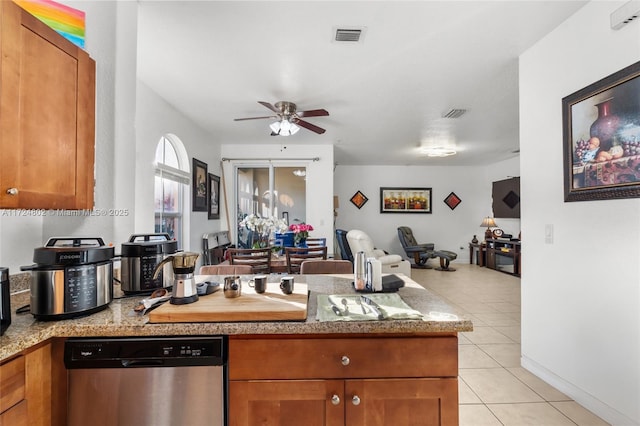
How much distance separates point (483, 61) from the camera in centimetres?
265

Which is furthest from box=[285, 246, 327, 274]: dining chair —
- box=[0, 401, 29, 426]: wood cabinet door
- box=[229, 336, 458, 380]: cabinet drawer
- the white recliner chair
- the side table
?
the side table

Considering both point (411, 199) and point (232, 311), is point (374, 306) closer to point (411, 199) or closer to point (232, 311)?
point (232, 311)

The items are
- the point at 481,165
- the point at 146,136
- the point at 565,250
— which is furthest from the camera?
the point at 481,165

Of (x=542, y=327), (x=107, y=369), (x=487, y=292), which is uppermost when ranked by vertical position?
(x=107, y=369)

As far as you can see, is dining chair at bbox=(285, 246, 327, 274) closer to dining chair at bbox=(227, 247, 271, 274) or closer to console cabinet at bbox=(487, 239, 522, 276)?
dining chair at bbox=(227, 247, 271, 274)

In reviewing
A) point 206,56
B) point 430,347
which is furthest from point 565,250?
point 206,56

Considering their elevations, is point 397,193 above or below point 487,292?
above

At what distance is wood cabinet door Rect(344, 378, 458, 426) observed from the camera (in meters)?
1.16

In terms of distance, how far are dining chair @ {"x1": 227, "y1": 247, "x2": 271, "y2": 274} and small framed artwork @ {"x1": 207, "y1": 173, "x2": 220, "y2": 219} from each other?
6.39 feet

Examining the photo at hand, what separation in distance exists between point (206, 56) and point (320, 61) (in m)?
0.95

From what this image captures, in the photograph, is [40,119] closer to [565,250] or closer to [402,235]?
[565,250]

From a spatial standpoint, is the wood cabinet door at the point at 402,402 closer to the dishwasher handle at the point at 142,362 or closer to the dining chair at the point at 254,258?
the dishwasher handle at the point at 142,362

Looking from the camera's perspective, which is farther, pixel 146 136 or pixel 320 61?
pixel 146 136

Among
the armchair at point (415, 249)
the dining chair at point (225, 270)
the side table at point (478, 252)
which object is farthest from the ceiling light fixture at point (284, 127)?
the side table at point (478, 252)
